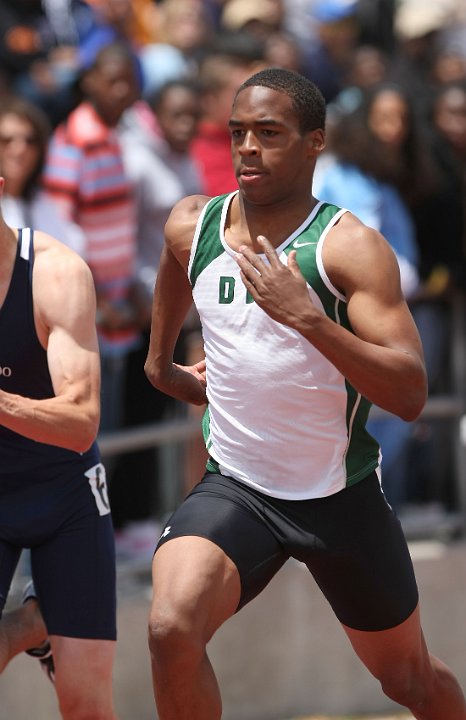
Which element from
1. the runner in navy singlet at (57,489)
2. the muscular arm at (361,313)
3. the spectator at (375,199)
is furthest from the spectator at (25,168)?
the muscular arm at (361,313)

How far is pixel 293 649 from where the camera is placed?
7.21 meters

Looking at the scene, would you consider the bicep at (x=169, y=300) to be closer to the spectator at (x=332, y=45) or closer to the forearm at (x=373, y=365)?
the forearm at (x=373, y=365)

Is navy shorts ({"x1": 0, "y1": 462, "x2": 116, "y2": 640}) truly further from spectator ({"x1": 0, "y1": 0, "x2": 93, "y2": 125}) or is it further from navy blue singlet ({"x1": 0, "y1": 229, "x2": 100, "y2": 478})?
spectator ({"x1": 0, "y1": 0, "x2": 93, "y2": 125})

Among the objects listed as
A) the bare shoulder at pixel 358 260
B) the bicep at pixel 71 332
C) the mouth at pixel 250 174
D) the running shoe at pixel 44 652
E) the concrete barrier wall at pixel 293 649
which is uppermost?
the mouth at pixel 250 174

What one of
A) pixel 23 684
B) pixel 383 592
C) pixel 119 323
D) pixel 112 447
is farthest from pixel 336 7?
pixel 383 592

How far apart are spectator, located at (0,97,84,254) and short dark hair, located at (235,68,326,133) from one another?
2317mm

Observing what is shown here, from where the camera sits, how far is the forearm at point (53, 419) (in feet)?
13.6

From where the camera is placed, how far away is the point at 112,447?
623 centimetres

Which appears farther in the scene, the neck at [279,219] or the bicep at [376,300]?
the neck at [279,219]

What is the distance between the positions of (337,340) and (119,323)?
312cm

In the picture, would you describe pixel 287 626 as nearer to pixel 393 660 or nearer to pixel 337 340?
pixel 393 660

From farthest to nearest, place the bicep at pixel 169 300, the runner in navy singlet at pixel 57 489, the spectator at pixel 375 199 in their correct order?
1. the spectator at pixel 375 199
2. the bicep at pixel 169 300
3. the runner in navy singlet at pixel 57 489

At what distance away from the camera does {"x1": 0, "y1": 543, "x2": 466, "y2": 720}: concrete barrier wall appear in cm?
670

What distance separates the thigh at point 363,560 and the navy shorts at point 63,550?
0.75m
